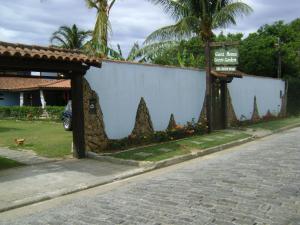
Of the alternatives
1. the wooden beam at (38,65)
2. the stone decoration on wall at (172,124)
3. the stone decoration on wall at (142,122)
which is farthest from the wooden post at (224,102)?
the wooden beam at (38,65)

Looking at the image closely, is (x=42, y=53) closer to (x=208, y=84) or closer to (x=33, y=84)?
(x=208, y=84)

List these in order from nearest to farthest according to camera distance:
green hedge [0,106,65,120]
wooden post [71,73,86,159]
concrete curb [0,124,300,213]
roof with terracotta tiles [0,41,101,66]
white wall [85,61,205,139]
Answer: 1. concrete curb [0,124,300,213]
2. roof with terracotta tiles [0,41,101,66]
3. wooden post [71,73,86,159]
4. white wall [85,61,205,139]
5. green hedge [0,106,65,120]

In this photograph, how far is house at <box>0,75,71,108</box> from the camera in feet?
116

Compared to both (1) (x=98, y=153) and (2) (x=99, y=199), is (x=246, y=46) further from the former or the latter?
(2) (x=99, y=199)

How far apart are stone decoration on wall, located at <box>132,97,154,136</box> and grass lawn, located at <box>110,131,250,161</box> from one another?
34.6 inches

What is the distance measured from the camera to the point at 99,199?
8.52 m

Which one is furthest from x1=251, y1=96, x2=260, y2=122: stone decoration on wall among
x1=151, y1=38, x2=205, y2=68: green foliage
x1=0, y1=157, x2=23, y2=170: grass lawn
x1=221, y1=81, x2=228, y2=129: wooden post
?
x1=0, y1=157, x2=23, y2=170: grass lawn

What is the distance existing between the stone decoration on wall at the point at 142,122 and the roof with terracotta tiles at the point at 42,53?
12.1ft

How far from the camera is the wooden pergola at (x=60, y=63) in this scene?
10820mm

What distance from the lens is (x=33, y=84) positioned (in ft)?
126

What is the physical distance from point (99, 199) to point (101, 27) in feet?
41.9

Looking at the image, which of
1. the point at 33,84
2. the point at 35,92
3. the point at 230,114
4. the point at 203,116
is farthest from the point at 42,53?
the point at 35,92

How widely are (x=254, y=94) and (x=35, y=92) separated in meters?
19.9

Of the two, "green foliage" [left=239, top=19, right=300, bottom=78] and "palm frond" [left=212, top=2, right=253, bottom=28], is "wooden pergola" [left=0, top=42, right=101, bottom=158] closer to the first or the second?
"palm frond" [left=212, top=2, right=253, bottom=28]
